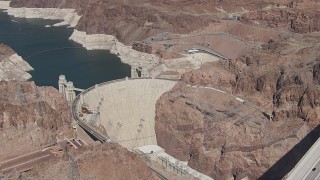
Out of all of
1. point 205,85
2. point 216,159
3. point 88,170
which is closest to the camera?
point 88,170

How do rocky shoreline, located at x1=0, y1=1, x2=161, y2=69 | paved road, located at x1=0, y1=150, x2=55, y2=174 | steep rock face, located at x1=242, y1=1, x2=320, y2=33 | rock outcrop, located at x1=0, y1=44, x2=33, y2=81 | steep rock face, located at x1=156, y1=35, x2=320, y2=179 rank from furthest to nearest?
rocky shoreline, located at x1=0, y1=1, x2=161, y2=69
steep rock face, located at x1=242, y1=1, x2=320, y2=33
rock outcrop, located at x1=0, y1=44, x2=33, y2=81
steep rock face, located at x1=156, y1=35, x2=320, y2=179
paved road, located at x1=0, y1=150, x2=55, y2=174

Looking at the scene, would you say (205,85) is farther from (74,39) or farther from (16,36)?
(16,36)

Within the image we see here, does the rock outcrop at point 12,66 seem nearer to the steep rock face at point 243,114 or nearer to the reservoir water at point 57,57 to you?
the reservoir water at point 57,57

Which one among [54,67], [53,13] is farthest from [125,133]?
[53,13]

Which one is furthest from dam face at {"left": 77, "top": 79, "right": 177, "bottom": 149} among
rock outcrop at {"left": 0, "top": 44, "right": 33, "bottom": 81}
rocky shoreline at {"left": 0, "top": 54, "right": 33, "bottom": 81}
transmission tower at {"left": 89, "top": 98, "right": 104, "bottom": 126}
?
rock outcrop at {"left": 0, "top": 44, "right": 33, "bottom": 81}

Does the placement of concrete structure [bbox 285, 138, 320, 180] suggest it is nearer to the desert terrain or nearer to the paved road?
the desert terrain

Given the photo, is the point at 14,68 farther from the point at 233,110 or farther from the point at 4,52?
the point at 233,110
